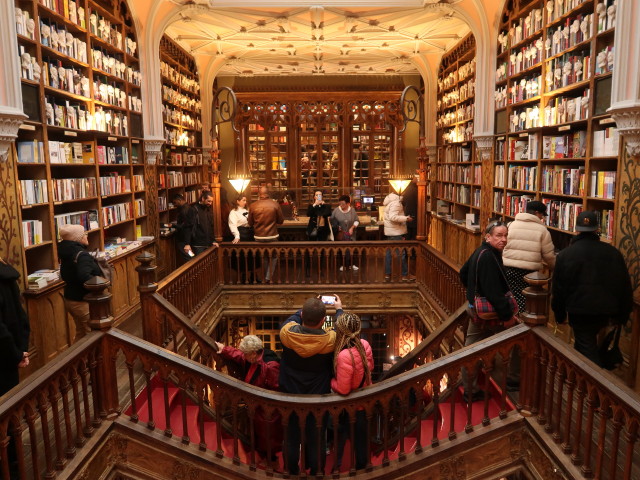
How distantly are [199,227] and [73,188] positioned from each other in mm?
2197

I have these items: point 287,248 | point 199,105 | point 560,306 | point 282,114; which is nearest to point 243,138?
point 282,114

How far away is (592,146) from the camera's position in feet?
17.2

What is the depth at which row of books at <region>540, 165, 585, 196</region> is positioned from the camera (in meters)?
5.50

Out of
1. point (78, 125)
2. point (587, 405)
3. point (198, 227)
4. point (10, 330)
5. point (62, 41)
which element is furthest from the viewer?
point (198, 227)

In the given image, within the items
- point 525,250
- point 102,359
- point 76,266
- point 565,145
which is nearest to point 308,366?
point 102,359

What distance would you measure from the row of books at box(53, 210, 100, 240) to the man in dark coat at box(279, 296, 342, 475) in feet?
11.1

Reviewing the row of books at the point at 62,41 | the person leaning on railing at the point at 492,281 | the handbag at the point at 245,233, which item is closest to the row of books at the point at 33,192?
the row of books at the point at 62,41

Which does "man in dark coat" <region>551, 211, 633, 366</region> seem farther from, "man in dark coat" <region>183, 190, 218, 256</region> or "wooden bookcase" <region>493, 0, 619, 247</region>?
"man in dark coat" <region>183, 190, 218, 256</region>

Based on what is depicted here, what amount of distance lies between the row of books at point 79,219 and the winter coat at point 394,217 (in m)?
4.20

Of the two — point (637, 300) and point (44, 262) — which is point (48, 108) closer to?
point (44, 262)

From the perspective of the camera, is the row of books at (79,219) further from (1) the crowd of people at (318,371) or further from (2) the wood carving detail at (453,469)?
(2) the wood carving detail at (453,469)

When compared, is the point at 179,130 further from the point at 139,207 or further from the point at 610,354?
the point at 610,354

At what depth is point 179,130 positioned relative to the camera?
1058 cm

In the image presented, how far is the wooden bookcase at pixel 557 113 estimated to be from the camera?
5039 mm
